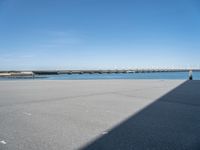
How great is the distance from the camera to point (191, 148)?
3391mm

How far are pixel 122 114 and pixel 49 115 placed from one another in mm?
1865

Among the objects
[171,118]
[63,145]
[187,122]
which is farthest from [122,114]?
[63,145]

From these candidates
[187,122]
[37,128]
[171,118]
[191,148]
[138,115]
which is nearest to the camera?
[191,148]

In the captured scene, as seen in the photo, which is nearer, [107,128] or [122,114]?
[107,128]

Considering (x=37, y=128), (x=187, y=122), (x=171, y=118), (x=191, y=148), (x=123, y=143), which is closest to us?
(x=191, y=148)

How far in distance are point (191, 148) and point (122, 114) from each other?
2.64 meters

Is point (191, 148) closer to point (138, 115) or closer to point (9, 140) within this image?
point (138, 115)

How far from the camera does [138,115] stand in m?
5.80

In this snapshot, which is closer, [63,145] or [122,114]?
[63,145]

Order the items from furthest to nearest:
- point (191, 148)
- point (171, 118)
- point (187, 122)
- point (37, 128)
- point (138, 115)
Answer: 1. point (138, 115)
2. point (171, 118)
3. point (187, 122)
4. point (37, 128)
5. point (191, 148)

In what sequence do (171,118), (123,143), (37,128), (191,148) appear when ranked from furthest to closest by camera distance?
1. (171,118)
2. (37,128)
3. (123,143)
4. (191,148)

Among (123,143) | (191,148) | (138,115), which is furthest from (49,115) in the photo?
(191,148)

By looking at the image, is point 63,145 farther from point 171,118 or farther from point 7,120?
point 171,118

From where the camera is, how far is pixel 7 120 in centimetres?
512
